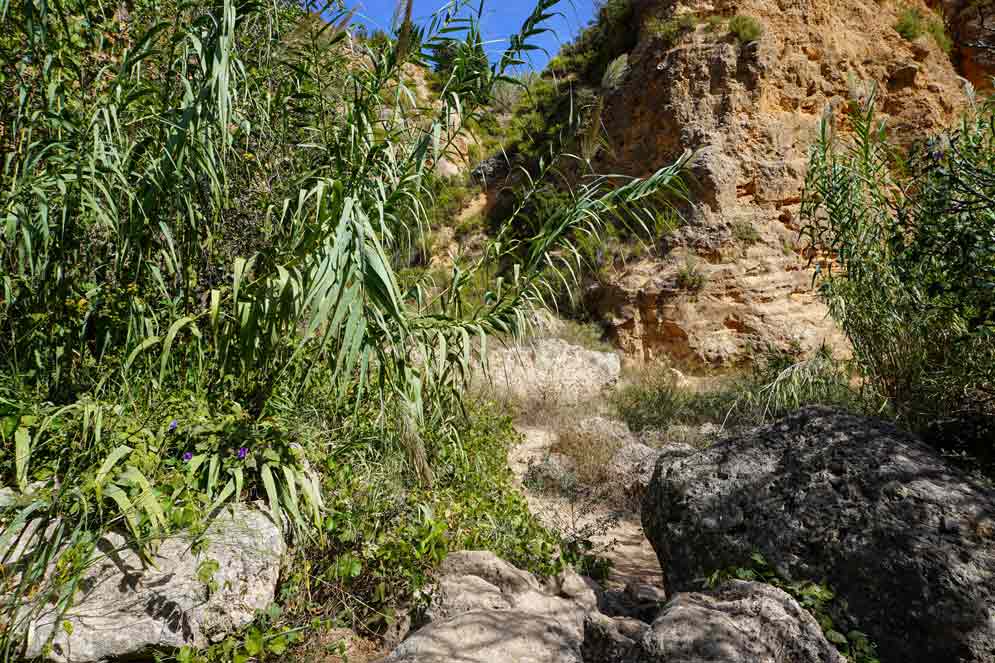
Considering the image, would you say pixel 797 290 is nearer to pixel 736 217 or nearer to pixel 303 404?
pixel 736 217

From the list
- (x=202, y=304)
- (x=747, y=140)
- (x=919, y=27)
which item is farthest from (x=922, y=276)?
(x=919, y=27)

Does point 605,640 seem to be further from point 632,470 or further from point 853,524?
point 632,470

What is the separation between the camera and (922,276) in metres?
3.24

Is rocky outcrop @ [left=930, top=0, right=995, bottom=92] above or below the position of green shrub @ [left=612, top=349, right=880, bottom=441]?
above

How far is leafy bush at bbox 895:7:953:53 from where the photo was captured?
9.44 m

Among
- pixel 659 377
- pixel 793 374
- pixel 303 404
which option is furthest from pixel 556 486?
pixel 659 377

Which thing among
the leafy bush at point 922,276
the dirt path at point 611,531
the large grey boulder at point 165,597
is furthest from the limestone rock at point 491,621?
the leafy bush at point 922,276

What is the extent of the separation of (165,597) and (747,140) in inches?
368

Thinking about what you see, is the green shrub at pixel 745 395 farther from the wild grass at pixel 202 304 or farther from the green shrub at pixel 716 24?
the green shrub at pixel 716 24

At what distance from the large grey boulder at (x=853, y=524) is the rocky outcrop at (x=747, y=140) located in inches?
236

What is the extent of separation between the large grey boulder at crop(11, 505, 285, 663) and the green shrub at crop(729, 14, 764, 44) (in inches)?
385

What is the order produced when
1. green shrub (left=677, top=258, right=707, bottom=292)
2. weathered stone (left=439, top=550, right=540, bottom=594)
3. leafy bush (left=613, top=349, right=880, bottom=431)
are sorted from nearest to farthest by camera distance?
weathered stone (left=439, top=550, right=540, bottom=594) < leafy bush (left=613, top=349, right=880, bottom=431) < green shrub (left=677, top=258, right=707, bottom=292)

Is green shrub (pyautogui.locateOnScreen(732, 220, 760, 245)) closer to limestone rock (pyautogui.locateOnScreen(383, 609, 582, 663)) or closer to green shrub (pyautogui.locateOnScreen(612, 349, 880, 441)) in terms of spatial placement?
green shrub (pyautogui.locateOnScreen(612, 349, 880, 441))

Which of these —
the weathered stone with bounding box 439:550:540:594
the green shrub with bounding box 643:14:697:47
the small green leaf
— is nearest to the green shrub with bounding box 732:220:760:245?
the green shrub with bounding box 643:14:697:47
